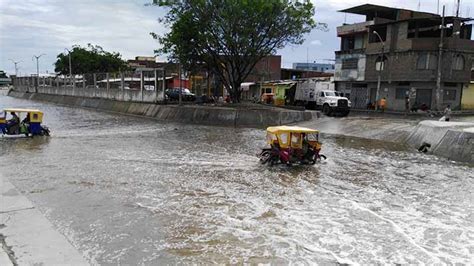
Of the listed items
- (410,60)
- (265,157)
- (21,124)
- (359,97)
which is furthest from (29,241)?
(359,97)

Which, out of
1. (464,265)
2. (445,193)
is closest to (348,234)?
(464,265)

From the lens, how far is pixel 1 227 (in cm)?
704

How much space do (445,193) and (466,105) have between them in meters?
38.8

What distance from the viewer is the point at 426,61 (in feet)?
144

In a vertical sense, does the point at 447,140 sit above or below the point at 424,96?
below

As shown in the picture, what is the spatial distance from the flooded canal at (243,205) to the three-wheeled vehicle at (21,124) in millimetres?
2421

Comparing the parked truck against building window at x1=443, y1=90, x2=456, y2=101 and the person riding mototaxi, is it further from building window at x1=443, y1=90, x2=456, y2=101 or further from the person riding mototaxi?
the person riding mototaxi

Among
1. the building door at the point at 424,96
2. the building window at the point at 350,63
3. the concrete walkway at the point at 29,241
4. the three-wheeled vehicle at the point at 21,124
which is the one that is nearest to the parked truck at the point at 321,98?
the building window at the point at 350,63

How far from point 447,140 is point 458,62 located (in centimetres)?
2896

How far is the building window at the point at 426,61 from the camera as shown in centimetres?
4362

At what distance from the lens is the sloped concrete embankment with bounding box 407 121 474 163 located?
60.4ft

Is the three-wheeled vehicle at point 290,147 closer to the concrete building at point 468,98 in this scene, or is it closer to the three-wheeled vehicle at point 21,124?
the three-wheeled vehicle at point 21,124

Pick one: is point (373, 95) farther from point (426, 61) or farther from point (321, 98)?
point (321, 98)

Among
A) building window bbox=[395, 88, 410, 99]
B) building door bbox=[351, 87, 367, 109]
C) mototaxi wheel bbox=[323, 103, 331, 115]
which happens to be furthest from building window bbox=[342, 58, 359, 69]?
mototaxi wheel bbox=[323, 103, 331, 115]
